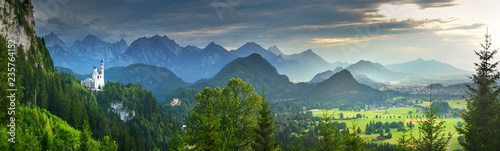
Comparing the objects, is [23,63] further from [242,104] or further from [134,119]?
[242,104]

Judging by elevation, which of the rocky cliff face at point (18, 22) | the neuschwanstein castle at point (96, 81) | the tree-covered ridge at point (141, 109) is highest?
the rocky cliff face at point (18, 22)

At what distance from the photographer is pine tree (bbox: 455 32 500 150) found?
27.3m

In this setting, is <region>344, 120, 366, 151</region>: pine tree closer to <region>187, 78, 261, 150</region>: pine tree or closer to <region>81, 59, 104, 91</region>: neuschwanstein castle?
<region>187, 78, 261, 150</region>: pine tree

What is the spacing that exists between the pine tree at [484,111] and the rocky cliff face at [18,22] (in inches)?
4316

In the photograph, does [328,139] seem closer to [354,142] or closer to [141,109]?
[354,142]

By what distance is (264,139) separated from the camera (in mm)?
25562

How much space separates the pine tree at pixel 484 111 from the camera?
89.7 ft

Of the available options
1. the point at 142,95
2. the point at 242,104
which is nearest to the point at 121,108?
the point at 142,95

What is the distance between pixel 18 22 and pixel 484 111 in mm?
122859

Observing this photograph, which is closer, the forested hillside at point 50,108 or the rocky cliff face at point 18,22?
the forested hillside at point 50,108

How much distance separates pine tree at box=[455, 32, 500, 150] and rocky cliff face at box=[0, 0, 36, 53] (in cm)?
10964

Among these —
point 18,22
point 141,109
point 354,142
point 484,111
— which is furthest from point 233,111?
point 141,109

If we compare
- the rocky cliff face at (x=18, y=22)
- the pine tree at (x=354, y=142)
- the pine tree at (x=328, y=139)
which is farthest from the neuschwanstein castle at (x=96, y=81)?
the pine tree at (x=354, y=142)

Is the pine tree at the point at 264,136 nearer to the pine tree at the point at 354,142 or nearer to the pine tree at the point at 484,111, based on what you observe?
the pine tree at the point at 354,142
